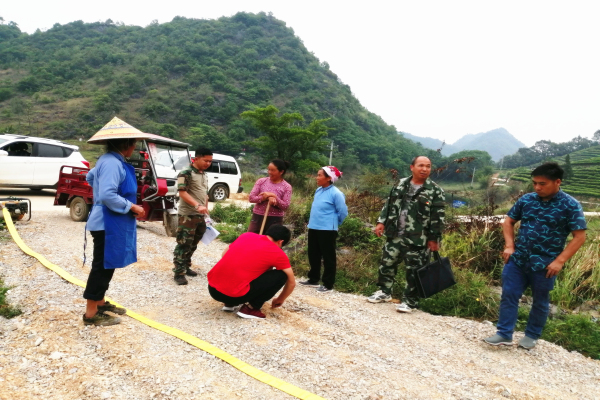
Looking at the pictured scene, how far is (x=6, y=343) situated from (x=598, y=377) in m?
4.50

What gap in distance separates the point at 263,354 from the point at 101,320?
4.51 ft

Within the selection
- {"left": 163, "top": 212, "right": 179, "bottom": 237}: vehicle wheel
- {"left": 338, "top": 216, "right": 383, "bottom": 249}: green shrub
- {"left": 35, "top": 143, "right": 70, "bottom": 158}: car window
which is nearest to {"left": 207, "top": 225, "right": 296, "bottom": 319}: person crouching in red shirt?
{"left": 338, "top": 216, "right": 383, "bottom": 249}: green shrub

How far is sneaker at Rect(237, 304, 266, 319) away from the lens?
11.2 feet

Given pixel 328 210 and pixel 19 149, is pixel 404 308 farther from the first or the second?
pixel 19 149

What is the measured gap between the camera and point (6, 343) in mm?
2764

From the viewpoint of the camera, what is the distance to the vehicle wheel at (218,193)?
13.6 metres

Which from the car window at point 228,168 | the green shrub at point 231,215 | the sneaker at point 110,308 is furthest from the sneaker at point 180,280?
the car window at point 228,168

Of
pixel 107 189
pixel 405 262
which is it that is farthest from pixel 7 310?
pixel 405 262

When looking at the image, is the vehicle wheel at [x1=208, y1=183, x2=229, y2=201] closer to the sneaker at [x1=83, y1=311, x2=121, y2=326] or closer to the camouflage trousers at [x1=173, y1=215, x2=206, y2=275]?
the camouflage trousers at [x1=173, y1=215, x2=206, y2=275]

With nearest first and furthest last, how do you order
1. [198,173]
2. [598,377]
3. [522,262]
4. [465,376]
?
1. [465,376]
2. [598,377]
3. [522,262]
4. [198,173]

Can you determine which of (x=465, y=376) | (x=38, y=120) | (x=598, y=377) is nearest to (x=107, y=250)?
(x=465, y=376)

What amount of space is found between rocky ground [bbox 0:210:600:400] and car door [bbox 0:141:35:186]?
23.8 ft

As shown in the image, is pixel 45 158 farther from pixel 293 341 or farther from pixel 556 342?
pixel 556 342

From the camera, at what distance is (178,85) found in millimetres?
53281
